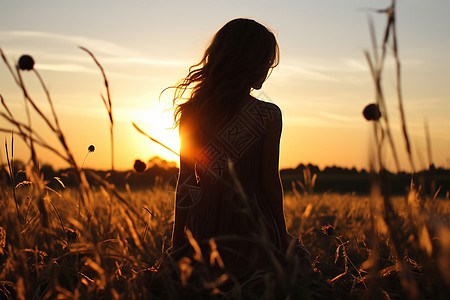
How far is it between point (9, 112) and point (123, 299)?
0.93 meters

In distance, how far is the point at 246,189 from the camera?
2488 mm

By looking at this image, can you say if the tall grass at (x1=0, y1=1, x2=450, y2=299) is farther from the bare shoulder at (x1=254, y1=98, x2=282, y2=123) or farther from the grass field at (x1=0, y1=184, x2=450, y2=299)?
Result: the bare shoulder at (x1=254, y1=98, x2=282, y2=123)

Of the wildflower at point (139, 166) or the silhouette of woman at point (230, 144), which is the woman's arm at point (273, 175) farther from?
the wildflower at point (139, 166)

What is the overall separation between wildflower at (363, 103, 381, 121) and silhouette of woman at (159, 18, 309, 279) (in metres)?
1.01

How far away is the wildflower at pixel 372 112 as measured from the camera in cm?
132

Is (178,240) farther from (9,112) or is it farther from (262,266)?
(9,112)

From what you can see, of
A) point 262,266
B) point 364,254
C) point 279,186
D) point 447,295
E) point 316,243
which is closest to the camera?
point 447,295

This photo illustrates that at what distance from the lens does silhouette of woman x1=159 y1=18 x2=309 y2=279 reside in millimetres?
2441

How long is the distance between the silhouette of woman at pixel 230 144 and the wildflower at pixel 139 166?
556mm

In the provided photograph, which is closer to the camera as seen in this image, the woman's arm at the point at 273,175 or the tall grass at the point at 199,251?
the tall grass at the point at 199,251

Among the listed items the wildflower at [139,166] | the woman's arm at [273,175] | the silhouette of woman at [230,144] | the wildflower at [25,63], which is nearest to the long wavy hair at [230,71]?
the silhouette of woman at [230,144]

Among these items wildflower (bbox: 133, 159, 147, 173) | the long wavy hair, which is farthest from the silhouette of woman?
wildflower (bbox: 133, 159, 147, 173)

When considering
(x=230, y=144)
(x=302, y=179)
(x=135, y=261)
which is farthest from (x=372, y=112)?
(x=302, y=179)

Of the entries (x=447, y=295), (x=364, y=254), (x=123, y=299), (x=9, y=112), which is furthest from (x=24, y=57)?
(x=364, y=254)
